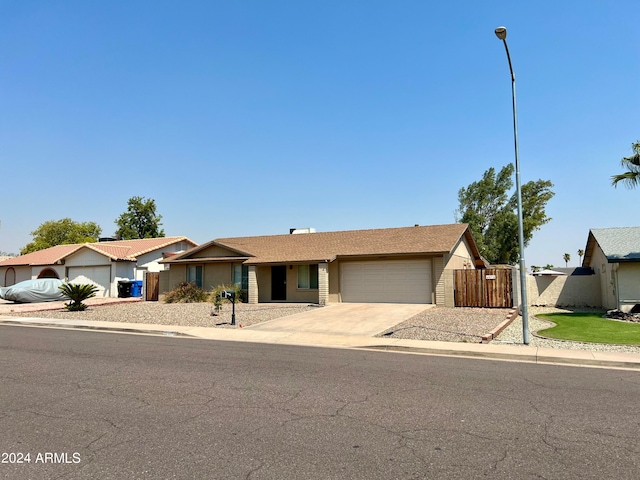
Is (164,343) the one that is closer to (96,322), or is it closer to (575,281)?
(96,322)

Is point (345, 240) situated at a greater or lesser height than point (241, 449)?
greater

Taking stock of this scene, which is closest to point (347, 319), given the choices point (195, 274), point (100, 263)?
point (195, 274)

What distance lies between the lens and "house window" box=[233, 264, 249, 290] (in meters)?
29.7

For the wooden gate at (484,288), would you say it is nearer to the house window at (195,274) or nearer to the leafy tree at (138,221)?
the house window at (195,274)

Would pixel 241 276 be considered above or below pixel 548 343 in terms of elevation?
above

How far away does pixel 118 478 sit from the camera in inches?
170

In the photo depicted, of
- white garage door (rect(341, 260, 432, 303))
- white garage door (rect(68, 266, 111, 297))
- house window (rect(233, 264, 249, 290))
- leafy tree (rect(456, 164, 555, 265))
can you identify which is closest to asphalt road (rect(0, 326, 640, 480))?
white garage door (rect(341, 260, 432, 303))

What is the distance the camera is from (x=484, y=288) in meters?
23.7

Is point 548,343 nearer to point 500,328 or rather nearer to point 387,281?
point 500,328

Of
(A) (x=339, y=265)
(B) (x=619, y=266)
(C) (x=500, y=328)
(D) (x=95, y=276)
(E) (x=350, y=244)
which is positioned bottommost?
(C) (x=500, y=328)

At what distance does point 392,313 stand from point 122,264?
25.7 m

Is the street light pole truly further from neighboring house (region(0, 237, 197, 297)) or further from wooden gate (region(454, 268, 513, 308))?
neighboring house (region(0, 237, 197, 297))

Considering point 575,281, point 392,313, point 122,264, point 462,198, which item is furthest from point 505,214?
point 122,264

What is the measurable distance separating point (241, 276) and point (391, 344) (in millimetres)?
18558
